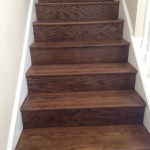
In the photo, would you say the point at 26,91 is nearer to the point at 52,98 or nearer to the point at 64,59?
the point at 52,98

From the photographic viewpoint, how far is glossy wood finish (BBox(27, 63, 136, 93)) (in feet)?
5.53

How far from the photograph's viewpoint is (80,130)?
1.51m

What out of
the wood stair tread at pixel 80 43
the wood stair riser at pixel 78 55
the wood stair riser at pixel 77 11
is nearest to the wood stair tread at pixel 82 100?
the wood stair riser at pixel 78 55

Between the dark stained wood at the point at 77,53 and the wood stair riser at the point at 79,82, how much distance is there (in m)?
0.26

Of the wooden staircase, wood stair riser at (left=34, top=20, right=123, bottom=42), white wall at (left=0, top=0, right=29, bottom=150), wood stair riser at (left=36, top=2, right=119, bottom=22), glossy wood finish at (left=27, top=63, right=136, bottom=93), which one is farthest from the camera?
wood stair riser at (left=36, top=2, right=119, bottom=22)

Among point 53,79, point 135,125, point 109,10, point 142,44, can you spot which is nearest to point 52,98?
point 53,79

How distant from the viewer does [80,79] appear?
1.70 meters

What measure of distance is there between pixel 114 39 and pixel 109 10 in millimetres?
373

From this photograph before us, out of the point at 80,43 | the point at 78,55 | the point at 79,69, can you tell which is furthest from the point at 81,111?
the point at 80,43

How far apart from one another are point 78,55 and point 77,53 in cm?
2

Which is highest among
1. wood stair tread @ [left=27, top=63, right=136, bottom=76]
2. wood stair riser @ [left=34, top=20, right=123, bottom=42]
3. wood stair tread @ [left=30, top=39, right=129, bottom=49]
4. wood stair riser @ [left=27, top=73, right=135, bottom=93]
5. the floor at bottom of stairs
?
wood stair riser @ [left=34, top=20, right=123, bottom=42]

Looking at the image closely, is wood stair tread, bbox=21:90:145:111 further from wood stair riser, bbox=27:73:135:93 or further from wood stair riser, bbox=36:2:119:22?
wood stair riser, bbox=36:2:119:22

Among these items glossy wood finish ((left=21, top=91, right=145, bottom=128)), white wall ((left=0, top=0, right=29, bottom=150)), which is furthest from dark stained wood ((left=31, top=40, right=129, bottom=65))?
glossy wood finish ((left=21, top=91, right=145, bottom=128))

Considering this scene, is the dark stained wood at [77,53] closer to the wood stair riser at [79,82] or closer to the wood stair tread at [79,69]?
the wood stair tread at [79,69]
